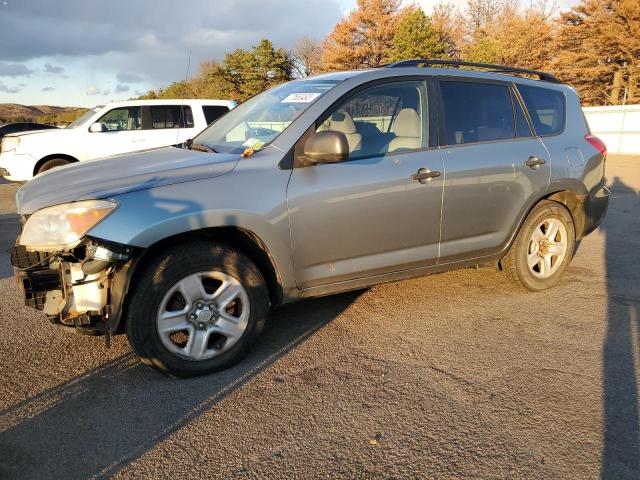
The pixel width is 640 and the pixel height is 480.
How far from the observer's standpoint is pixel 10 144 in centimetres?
940

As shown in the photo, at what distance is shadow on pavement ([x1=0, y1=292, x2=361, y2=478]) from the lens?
7.41ft

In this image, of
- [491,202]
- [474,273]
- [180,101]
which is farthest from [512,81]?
[180,101]

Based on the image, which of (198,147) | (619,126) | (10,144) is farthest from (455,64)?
(619,126)

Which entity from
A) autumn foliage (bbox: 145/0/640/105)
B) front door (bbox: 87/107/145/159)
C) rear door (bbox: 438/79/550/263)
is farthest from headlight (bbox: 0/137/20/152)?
autumn foliage (bbox: 145/0/640/105)

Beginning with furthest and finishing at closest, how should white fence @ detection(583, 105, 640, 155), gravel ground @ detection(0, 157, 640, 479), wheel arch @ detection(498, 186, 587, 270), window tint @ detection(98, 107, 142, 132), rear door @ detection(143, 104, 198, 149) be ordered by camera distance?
white fence @ detection(583, 105, 640, 155) → rear door @ detection(143, 104, 198, 149) → window tint @ detection(98, 107, 142, 132) → wheel arch @ detection(498, 186, 587, 270) → gravel ground @ detection(0, 157, 640, 479)

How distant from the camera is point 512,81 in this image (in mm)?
4262

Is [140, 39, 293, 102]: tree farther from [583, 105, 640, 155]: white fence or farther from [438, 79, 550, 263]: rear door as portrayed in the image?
[438, 79, 550, 263]: rear door

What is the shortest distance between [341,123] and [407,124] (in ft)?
1.93

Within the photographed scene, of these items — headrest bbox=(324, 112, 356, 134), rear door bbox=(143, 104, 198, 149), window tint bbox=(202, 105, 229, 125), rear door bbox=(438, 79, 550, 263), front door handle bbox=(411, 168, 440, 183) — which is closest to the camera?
headrest bbox=(324, 112, 356, 134)

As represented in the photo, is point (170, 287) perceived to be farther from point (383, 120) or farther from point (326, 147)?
point (383, 120)

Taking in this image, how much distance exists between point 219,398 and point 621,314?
3109 mm

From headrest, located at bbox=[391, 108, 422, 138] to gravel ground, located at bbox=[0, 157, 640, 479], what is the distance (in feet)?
4.57

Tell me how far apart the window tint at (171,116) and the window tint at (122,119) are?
1.02 ft

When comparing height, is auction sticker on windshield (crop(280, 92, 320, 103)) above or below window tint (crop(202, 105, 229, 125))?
below
